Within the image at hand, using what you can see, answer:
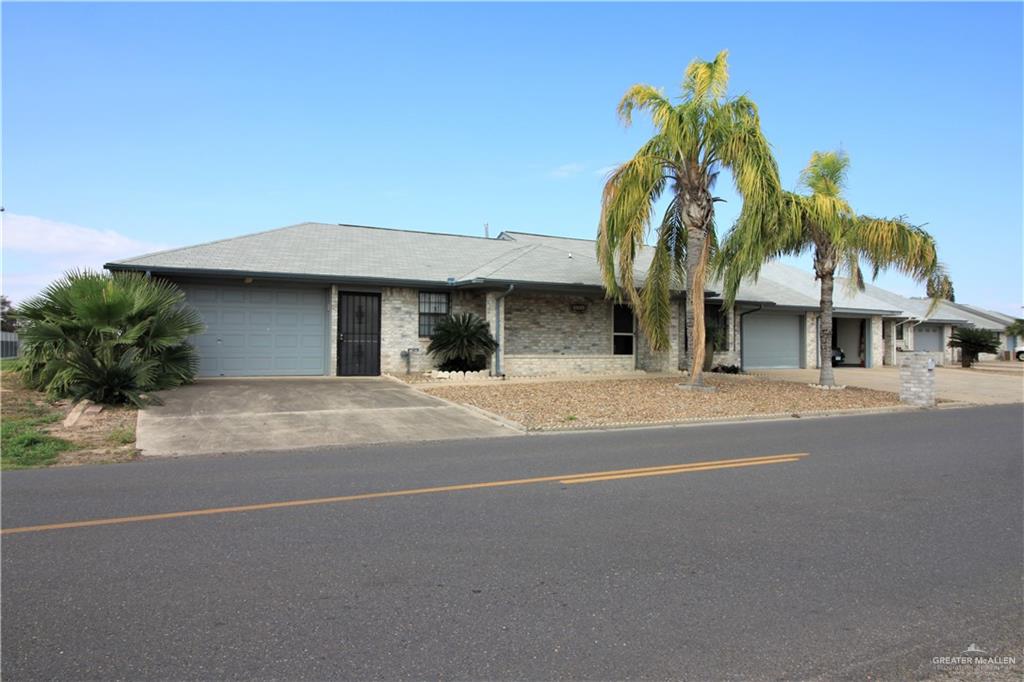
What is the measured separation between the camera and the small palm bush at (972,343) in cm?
3297

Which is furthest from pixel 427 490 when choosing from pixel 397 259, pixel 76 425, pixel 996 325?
pixel 996 325

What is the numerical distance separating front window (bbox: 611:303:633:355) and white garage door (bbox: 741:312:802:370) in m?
6.06

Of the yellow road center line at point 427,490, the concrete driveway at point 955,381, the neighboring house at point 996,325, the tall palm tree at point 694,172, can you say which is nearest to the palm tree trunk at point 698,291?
the tall palm tree at point 694,172

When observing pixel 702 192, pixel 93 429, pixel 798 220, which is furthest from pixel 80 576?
pixel 798 220

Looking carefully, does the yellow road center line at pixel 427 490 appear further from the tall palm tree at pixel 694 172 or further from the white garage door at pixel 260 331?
the white garage door at pixel 260 331

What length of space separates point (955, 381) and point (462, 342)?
60.3 feet

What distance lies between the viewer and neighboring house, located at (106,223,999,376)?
739 inches

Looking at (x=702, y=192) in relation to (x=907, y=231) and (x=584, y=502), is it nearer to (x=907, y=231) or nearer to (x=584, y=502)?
(x=907, y=231)

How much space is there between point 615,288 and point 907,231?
8.48 meters

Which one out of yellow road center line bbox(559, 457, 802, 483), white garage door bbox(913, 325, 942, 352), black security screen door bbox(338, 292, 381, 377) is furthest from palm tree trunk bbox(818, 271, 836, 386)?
white garage door bbox(913, 325, 942, 352)

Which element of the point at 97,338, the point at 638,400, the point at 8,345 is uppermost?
the point at 97,338

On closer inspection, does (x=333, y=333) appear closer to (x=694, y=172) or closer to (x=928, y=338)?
(x=694, y=172)

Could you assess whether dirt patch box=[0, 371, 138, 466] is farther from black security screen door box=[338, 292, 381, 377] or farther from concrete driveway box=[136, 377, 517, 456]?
black security screen door box=[338, 292, 381, 377]

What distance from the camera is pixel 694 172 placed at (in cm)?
1736
